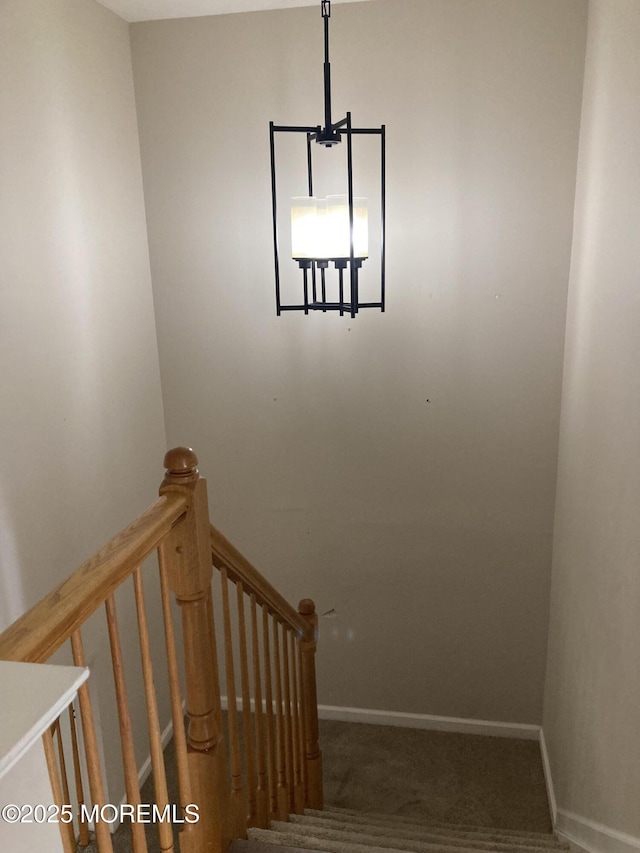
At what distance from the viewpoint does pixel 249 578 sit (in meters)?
2.14

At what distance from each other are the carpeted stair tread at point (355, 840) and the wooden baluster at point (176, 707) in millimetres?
525

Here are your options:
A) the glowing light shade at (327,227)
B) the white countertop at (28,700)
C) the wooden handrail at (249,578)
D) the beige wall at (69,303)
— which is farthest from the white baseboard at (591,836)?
the beige wall at (69,303)

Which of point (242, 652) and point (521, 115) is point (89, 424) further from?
point (521, 115)

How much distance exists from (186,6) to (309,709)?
3348 millimetres

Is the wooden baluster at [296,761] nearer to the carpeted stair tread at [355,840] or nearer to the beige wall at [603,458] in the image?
the carpeted stair tread at [355,840]

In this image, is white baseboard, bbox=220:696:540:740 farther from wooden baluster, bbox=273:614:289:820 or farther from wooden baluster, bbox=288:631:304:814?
wooden baluster, bbox=273:614:289:820

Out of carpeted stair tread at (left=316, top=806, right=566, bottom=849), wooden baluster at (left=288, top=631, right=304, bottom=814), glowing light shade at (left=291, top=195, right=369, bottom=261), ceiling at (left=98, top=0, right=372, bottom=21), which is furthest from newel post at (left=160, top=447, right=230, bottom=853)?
ceiling at (left=98, top=0, right=372, bottom=21)

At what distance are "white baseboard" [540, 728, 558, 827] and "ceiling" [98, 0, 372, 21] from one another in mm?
4096

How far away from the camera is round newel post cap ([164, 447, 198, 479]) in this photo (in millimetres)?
1607

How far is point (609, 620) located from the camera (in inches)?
91.5

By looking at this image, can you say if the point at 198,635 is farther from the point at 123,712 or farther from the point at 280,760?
the point at 280,760

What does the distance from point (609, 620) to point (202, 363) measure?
2465 mm

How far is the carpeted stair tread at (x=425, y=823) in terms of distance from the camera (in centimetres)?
290

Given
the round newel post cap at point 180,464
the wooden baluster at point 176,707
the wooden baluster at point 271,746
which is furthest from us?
the wooden baluster at point 271,746
